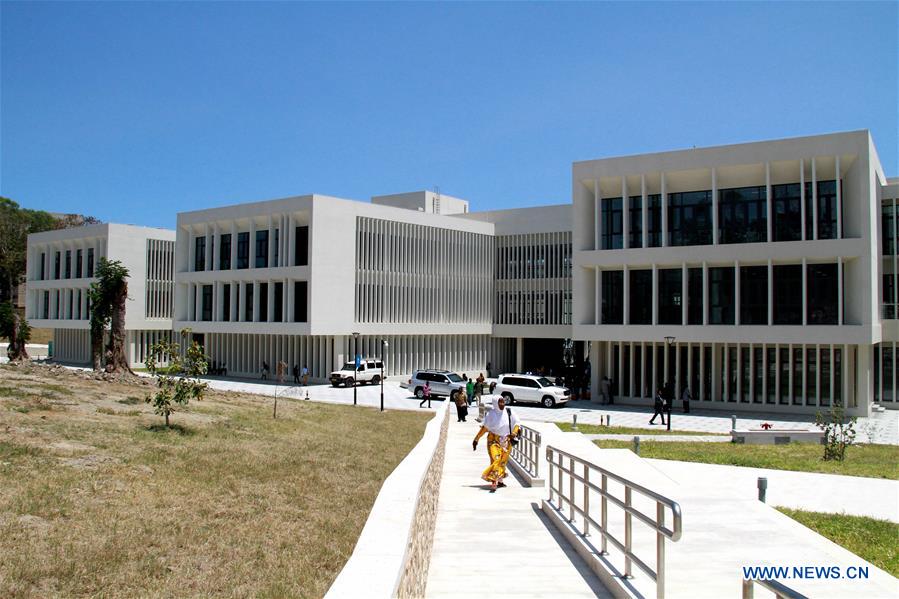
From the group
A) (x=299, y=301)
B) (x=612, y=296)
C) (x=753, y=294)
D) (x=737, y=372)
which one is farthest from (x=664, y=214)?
(x=299, y=301)

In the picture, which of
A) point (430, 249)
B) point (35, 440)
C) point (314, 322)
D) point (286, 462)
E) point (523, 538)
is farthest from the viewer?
point (430, 249)

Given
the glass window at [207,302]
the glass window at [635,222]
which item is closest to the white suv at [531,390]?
the glass window at [635,222]

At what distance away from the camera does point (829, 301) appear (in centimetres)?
3225

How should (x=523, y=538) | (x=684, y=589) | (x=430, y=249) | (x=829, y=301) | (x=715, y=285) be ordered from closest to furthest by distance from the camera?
(x=684, y=589) < (x=523, y=538) < (x=829, y=301) < (x=715, y=285) < (x=430, y=249)

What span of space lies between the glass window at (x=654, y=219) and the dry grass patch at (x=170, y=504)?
72.3 ft

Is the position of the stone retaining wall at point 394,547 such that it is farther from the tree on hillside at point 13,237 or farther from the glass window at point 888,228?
the tree on hillside at point 13,237

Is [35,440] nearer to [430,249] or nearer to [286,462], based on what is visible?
[286,462]

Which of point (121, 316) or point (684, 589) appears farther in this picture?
point (121, 316)

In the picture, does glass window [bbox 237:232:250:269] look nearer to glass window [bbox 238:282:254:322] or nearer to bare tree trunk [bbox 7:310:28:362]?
glass window [bbox 238:282:254:322]

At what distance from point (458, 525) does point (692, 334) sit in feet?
87.2

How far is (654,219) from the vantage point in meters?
36.6

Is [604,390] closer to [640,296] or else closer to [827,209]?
[640,296]

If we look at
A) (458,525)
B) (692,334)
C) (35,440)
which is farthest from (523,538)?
(692,334)

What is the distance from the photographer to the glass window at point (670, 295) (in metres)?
35.3
